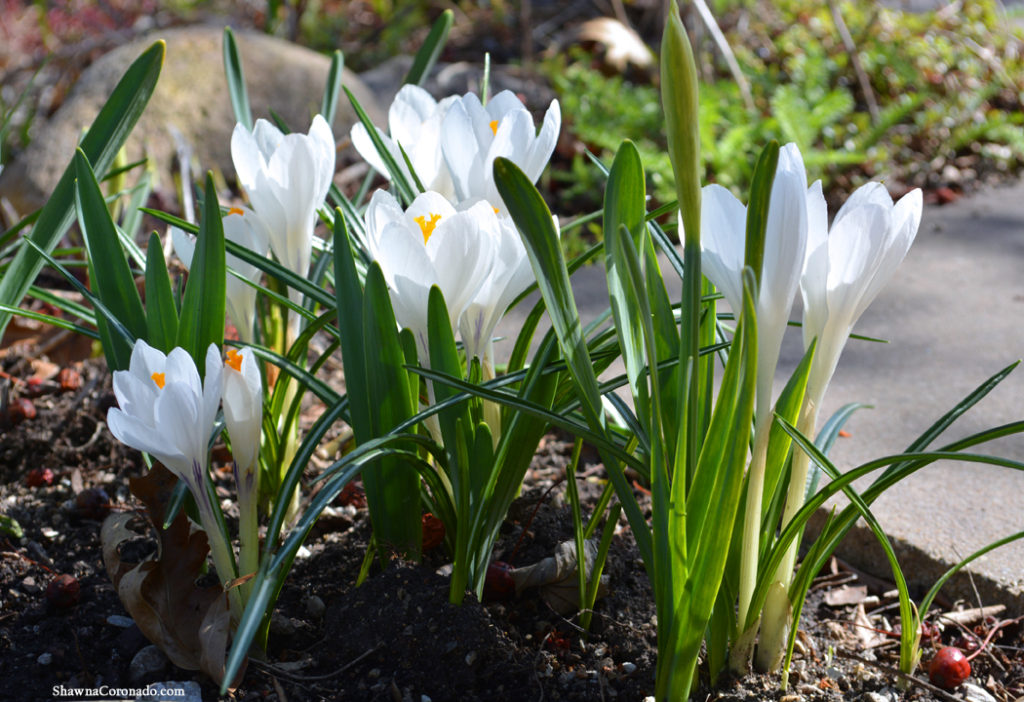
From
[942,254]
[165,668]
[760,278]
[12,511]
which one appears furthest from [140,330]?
[942,254]

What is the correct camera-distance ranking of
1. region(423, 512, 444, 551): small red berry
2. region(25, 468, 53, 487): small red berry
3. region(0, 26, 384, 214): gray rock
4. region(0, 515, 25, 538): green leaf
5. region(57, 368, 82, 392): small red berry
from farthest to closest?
region(0, 26, 384, 214): gray rock → region(57, 368, 82, 392): small red berry → region(25, 468, 53, 487): small red berry → region(0, 515, 25, 538): green leaf → region(423, 512, 444, 551): small red berry

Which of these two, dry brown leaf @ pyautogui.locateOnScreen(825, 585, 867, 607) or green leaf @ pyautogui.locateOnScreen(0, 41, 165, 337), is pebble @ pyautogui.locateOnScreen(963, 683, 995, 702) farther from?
green leaf @ pyautogui.locateOnScreen(0, 41, 165, 337)

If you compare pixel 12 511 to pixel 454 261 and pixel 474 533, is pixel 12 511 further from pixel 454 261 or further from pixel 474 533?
pixel 454 261

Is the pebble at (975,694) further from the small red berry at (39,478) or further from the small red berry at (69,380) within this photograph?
the small red berry at (69,380)

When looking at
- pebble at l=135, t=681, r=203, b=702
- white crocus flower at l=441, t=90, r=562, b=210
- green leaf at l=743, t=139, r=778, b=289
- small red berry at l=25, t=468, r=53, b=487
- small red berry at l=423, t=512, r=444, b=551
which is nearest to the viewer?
green leaf at l=743, t=139, r=778, b=289

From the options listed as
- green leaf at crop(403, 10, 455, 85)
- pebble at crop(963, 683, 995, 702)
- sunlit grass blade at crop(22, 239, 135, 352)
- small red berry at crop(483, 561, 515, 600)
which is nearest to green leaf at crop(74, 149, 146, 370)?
sunlit grass blade at crop(22, 239, 135, 352)

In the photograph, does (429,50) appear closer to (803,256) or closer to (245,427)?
(245,427)

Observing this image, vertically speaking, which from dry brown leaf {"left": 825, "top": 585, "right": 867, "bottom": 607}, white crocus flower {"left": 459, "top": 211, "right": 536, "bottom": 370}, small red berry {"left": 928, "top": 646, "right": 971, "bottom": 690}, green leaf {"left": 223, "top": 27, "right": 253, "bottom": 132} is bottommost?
dry brown leaf {"left": 825, "top": 585, "right": 867, "bottom": 607}
